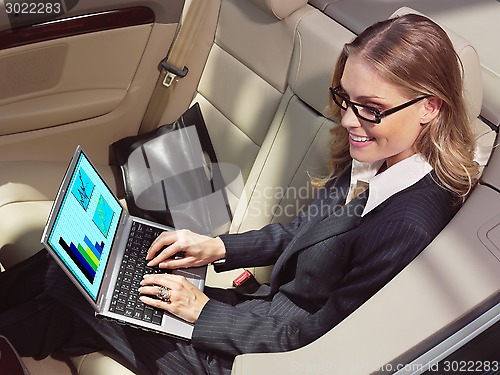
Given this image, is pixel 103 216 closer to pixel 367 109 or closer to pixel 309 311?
pixel 309 311

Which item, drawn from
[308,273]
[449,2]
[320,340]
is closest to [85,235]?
[308,273]

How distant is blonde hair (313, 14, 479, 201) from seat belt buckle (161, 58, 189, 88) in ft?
2.74

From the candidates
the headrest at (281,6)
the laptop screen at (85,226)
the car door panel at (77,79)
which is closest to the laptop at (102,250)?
the laptop screen at (85,226)

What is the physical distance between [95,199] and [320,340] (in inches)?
27.0

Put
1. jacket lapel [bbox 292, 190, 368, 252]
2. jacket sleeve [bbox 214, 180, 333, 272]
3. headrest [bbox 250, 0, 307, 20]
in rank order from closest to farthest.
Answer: jacket lapel [bbox 292, 190, 368, 252]
jacket sleeve [bbox 214, 180, 333, 272]
headrest [bbox 250, 0, 307, 20]

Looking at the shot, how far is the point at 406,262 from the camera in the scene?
135cm

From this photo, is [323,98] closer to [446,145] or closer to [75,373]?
[446,145]

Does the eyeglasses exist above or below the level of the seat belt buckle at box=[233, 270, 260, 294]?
above

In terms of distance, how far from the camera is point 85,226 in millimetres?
1626

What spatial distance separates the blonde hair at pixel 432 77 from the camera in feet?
4.48

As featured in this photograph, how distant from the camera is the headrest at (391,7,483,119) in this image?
1.45 metres

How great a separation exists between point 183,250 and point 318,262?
0.36m

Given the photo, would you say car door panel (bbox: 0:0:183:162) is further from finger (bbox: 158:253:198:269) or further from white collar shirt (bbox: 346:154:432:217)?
white collar shirt (bbox: 346:154:432:217)

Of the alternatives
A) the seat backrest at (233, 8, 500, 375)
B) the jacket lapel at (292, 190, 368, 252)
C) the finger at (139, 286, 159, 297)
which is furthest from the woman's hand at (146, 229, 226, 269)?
the seat backrest at (233, 8, 500, 375)
